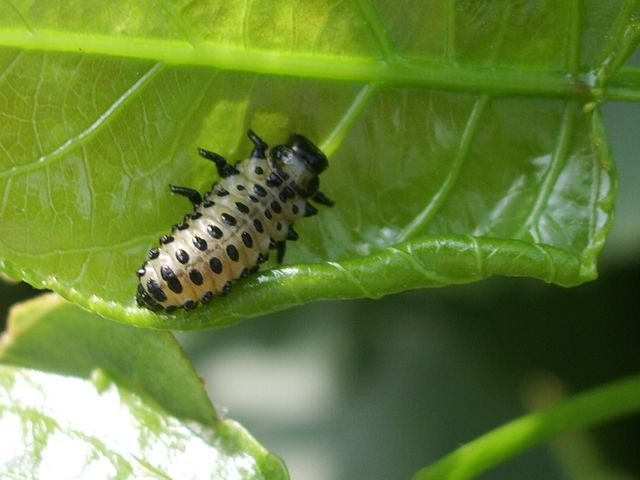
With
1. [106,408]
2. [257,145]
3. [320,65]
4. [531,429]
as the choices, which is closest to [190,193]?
[257,145]

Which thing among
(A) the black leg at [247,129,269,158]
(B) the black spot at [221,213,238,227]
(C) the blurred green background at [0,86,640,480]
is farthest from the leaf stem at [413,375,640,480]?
(C) the blurred green background at [0,86,640,480]

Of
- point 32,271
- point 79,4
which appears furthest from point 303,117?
point 32,271

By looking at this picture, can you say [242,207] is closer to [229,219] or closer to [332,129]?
[229,219]

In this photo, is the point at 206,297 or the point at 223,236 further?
the point at 223,236

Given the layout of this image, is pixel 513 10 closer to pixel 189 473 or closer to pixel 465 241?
pixel 465 241

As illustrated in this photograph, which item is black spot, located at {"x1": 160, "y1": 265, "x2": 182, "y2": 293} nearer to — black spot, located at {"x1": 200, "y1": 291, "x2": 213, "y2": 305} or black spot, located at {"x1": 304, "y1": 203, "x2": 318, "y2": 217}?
black spot, located at {"x1": 200, "y1": 291, "x2": 213, "y2": 305}

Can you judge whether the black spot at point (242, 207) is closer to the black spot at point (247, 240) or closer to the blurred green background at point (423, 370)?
the black spot at point (247, 240)
